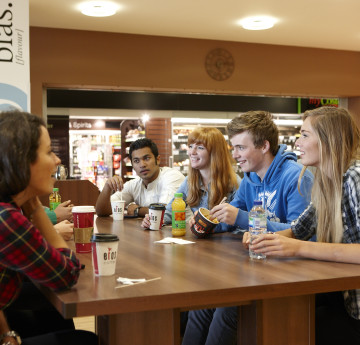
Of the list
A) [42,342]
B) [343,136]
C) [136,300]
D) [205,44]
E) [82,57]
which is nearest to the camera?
[136,300]

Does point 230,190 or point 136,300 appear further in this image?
point 230,190

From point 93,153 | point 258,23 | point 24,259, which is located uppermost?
point 258,23

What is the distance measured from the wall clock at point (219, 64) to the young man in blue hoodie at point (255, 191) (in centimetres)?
442

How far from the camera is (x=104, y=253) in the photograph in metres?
1.65

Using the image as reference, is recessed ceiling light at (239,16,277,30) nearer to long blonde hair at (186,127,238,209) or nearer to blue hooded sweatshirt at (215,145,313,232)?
long blonde hair at (186,127,238,209)

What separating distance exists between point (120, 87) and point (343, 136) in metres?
5.00

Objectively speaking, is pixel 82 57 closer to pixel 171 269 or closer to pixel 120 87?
pixel 120 87

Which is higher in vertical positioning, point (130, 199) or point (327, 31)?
point (327, 31)

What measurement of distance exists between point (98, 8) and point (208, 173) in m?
3.07

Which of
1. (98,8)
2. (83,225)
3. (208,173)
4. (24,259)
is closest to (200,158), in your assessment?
(208,173)

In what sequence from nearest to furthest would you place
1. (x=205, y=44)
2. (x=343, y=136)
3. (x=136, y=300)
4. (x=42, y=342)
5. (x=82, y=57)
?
(x=136, y=300)
(x=42, y=342)
(x=343, y=136)
(x=82, y=57)
(x=205, y=44)

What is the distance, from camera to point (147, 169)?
411 cm

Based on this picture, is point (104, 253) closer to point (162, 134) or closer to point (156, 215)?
point (156, 215)

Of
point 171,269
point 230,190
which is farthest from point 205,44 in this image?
point 171,269
